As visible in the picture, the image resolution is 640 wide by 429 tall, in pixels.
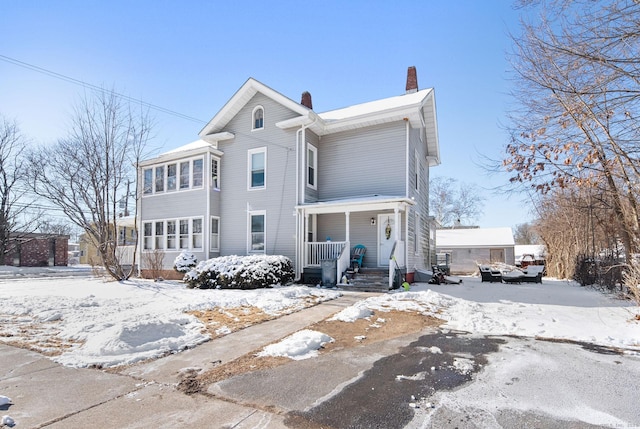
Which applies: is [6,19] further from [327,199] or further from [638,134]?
[638,134]

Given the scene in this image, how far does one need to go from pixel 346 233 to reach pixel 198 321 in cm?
742

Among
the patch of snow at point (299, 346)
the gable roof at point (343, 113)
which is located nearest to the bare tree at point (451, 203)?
the gable roof at point (343, 113)

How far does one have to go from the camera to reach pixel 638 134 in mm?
6227

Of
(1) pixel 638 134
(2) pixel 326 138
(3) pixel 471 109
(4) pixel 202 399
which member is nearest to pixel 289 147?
(2) pixel 326 138

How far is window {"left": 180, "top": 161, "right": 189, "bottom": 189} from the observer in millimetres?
16886

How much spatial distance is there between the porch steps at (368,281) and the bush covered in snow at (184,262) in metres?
6.94

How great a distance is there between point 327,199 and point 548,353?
10.9m

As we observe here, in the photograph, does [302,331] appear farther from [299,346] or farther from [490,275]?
[490,275]

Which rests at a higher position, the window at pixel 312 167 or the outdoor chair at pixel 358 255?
the window at pixel 312 167

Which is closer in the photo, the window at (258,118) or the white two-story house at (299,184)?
the white two-story house at (299,184)

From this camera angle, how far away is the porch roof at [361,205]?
491 inches

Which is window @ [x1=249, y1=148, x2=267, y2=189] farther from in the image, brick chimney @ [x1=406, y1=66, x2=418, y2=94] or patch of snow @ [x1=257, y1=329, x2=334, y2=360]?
patch of snow @ [x1=257, y1=329, x2=334, y2=360]

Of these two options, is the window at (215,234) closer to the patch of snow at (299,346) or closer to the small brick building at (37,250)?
the patch of snow at (299,346)

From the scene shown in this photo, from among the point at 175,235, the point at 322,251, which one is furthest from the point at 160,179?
the point at 322,251
